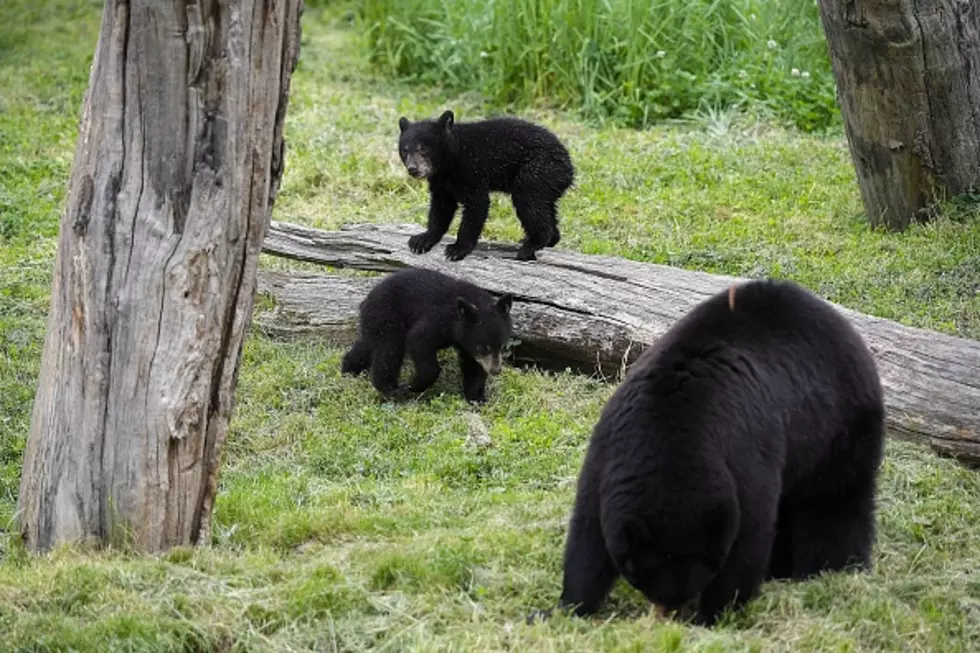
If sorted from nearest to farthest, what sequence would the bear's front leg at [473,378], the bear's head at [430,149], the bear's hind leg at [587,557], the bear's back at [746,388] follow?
the bear's back at [746,388] < the bear's hind leg at [587,557] < the bear's front leg at [473,378] < the bear's head at [430,149]

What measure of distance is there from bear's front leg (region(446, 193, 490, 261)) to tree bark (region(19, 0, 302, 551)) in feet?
12.3

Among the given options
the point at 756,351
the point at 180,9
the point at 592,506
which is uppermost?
the point at 180,9

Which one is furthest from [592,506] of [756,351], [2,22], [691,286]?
[2,22]

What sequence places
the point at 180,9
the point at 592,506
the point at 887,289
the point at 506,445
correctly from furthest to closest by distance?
the point at 887,289 < the point at 506,445 < the point at 180,9 < the point at 592,506

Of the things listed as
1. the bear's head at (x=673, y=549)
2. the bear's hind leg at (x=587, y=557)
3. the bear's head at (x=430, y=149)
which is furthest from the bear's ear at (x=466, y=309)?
the bear's head at (x=673, y=549)

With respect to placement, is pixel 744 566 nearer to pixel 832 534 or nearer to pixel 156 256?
pixel 832 534

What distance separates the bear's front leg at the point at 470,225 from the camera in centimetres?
995

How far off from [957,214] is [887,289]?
1.42 meters

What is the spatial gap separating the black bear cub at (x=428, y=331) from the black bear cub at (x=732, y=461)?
3.14 metres

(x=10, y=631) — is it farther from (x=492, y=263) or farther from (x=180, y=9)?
(x=492, y=263)

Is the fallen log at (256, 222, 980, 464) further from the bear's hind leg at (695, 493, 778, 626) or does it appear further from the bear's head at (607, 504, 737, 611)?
the bear's head at (607, 504, 737, 611)

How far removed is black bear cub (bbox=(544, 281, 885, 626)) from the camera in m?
5.04

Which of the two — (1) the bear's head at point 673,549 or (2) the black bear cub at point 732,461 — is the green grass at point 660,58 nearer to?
(2) the black bear cub at point 732,461

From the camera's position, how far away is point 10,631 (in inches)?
211
